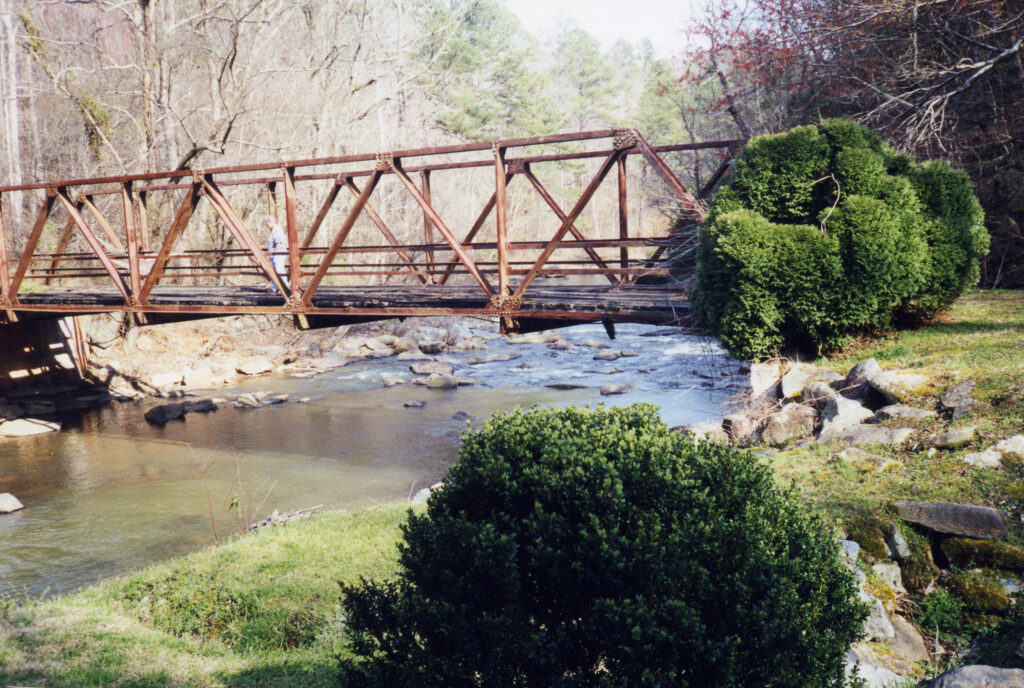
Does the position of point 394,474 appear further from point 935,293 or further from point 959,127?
point 959,127

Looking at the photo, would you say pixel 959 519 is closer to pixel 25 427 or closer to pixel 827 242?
pixel 827 242

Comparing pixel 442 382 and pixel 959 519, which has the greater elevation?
pixel 959 519

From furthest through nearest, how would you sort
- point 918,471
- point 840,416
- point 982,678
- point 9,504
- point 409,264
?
point 409,264 → point 9,504 → point 840,416 → point 918,471 → point 982,678

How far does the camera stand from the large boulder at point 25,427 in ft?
51.9

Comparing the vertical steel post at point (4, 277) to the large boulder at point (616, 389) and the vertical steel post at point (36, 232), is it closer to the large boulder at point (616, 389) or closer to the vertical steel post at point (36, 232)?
the vertical steel post at point (36, 232)

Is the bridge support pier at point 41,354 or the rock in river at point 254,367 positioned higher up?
the bridge support pier at point 41,354

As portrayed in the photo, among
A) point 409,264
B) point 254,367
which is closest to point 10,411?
point 254,367

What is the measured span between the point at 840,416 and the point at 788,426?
0.54 meters

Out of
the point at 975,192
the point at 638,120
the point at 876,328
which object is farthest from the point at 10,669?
the point at 638,120

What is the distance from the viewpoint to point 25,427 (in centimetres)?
1598

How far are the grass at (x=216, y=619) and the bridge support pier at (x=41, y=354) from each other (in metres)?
12.8

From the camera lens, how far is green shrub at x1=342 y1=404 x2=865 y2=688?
10.8 ft

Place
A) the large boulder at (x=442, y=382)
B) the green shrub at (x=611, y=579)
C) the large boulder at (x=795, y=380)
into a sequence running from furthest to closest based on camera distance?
the large boulder at (x=442, y=382) < the large boulder at (x=795, y=380) < the green shrub at (x=611, y=579)

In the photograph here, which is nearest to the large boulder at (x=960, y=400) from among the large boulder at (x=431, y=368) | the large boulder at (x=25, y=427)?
the large boulder at (x=431, y=368)
